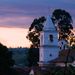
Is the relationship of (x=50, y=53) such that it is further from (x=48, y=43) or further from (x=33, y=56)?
(x=33, y=56)

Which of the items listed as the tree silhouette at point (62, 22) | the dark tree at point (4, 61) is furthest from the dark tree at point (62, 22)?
the dark tree at point (4, 61)

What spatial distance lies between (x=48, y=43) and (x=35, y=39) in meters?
9.35

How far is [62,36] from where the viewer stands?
92250 mm

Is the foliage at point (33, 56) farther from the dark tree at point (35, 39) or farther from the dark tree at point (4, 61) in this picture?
the dark tree at point (4, 61)

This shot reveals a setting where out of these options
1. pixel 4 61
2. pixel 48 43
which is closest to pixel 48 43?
pixel 48 43

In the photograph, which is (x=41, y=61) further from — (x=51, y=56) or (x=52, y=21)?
(x=52, y=21)

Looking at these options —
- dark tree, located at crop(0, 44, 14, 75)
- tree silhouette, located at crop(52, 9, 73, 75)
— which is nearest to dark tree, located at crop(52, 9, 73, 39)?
tree silhouette, located at crop(52, 9, 73, 75)

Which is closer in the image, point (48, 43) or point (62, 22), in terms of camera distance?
point (48, 43)

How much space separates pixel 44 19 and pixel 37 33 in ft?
8.56

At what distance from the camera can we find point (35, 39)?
302 ft

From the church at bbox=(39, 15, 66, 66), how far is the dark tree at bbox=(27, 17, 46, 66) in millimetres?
5474

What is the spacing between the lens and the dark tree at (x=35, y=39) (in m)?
90.4

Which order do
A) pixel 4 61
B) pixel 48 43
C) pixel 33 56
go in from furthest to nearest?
pixel 33 56 < pixel 48 43 < pixel 4 61

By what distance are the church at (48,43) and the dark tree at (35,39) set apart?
216 inches
